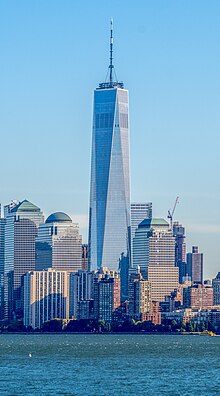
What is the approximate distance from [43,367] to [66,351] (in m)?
43.1

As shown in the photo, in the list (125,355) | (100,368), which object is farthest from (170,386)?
(125,355)

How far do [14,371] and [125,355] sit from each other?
3804 cm

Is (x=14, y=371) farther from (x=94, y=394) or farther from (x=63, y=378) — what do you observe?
(x=94, y=394)

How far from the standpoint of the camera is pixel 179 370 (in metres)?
125

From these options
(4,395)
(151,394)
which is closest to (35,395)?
(4,395)

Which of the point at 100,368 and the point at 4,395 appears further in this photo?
the point at 100,368

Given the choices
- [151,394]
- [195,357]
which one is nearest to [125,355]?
[195,357]

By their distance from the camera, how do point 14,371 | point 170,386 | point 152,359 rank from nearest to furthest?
point 170,386 < point 14,371 < point 152,359

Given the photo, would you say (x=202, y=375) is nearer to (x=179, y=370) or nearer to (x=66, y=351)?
(x=179, y=370)

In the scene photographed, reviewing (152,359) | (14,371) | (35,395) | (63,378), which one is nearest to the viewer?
(35,395)

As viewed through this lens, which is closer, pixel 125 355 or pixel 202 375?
pixel 202 375

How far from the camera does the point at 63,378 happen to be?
112875mm

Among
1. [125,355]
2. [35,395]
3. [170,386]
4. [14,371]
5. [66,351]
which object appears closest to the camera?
[35,395]

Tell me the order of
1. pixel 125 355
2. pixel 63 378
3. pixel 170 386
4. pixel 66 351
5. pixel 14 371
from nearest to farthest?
pixel 170 386
pixel 63 378
pixel 14 371
pixel 125 355
pixel 66 351
